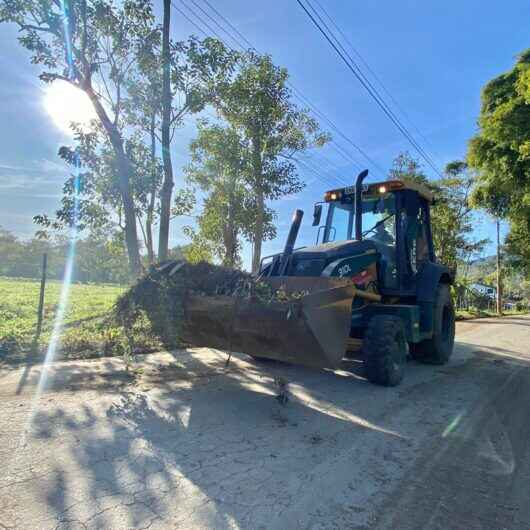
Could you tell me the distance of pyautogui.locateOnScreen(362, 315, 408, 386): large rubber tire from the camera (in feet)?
16.4

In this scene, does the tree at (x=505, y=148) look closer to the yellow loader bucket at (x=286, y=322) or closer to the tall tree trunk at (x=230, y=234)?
the yellow loader bucket at (x=286, y=322)

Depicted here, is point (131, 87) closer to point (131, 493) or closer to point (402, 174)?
point (131, 493)

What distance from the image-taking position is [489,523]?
2.37 meters

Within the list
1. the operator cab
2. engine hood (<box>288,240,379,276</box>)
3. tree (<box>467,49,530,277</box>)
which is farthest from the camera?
tree (<box>467,49,530,277</box>)

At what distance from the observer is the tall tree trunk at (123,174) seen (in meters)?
7.72

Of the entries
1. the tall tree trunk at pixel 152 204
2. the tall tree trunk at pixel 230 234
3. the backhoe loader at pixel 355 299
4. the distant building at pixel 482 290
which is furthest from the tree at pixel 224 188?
the distant building at pixel 482 290

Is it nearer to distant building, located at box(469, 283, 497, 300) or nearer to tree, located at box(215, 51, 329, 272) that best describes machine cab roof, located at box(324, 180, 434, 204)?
tree, located at box(215, 51, 329, 272)

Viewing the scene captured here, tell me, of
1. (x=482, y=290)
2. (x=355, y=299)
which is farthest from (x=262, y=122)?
(x=482, y=290)

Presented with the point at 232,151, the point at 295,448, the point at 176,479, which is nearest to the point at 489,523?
the point at 295,448

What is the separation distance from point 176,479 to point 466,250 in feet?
80.6

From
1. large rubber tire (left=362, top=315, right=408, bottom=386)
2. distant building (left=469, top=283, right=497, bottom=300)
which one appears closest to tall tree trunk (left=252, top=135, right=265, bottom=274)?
large rubber tire (left=362, top=315, right=408, bottom=386)

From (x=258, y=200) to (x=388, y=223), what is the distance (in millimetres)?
6921

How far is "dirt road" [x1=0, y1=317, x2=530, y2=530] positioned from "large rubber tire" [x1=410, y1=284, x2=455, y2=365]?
1.51 metres

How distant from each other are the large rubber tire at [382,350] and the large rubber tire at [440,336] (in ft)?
5.75
